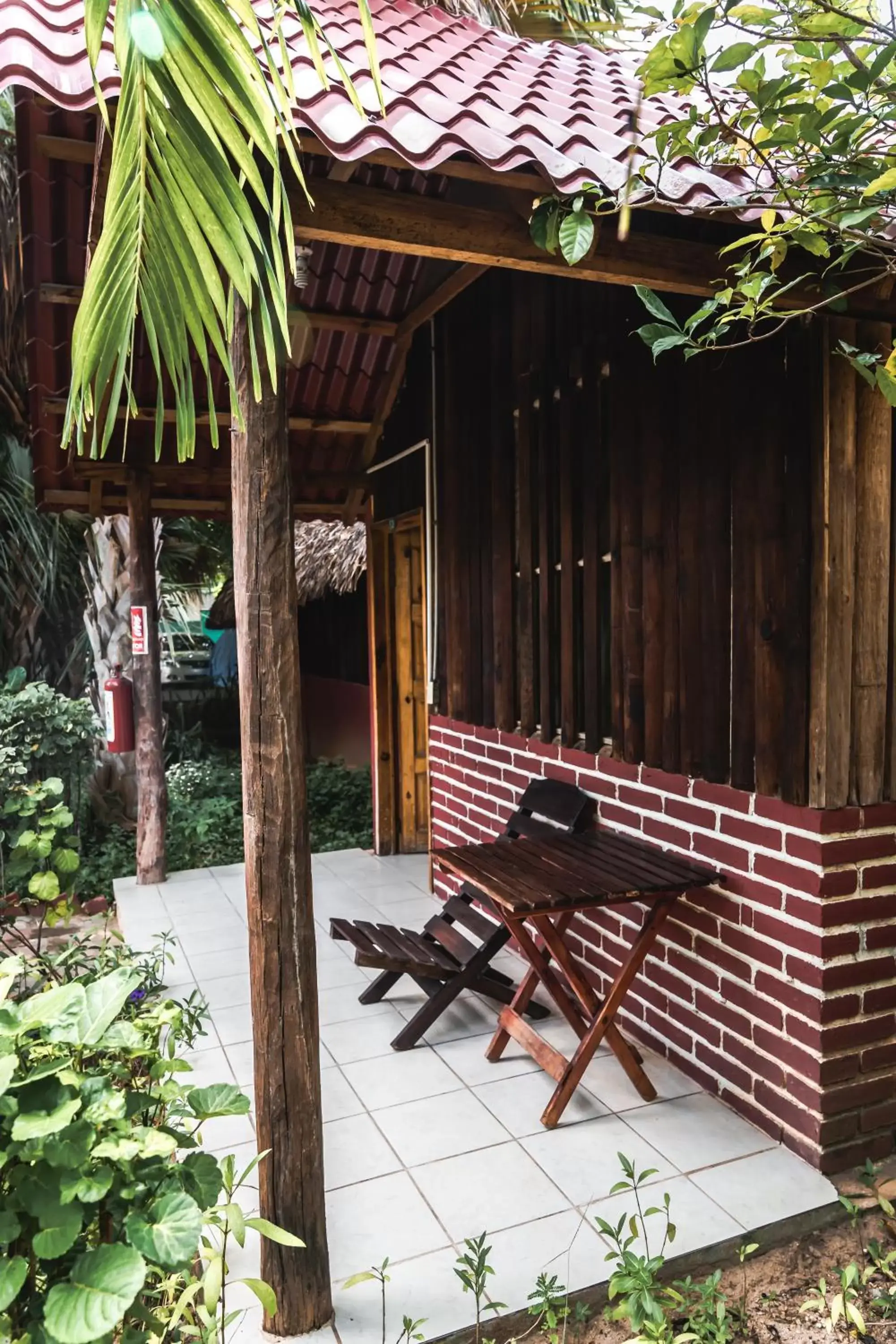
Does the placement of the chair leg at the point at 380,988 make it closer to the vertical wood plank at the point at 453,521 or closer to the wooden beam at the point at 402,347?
the vertical wood plank at the point at 453,521

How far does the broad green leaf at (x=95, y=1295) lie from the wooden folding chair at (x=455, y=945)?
1.81 meters

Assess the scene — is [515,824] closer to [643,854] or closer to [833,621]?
[643,854]

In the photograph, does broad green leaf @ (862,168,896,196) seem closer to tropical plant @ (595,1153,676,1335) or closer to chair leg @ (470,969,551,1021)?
tropical plant @ (595,1153,676,1335)

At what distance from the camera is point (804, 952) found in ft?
8.22

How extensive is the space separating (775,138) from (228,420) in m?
3.80

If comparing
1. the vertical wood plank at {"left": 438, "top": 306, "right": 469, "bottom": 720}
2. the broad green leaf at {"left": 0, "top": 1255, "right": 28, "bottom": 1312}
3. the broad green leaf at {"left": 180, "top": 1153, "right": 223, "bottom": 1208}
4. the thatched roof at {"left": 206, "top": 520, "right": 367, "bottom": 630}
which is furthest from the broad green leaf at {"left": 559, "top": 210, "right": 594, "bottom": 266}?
the thatched roof at {"left": 206, "top": 520, "right": 367, "bottom": 630}

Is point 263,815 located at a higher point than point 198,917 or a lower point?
higher

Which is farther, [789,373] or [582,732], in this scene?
[582,732]

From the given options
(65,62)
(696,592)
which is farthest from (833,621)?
(65,62)

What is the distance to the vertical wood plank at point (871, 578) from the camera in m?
2.45

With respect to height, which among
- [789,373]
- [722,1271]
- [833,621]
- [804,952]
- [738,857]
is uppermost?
[789,373]

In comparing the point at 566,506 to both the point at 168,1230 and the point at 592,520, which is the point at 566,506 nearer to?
the point at 592,520

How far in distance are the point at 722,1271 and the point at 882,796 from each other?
4.27 feet

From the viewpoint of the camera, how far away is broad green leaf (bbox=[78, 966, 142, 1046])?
58.7 inches
